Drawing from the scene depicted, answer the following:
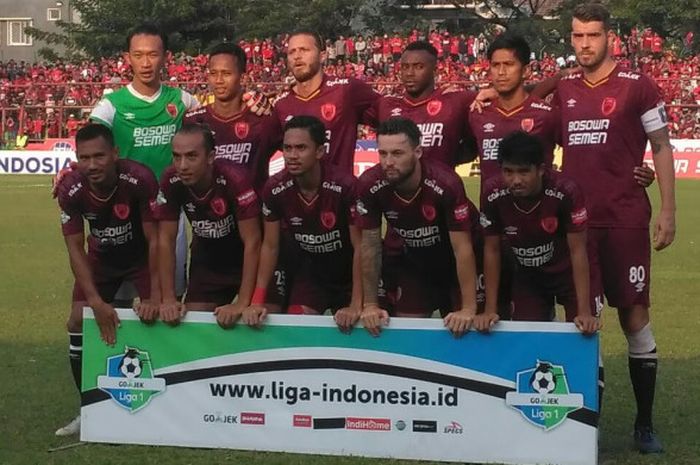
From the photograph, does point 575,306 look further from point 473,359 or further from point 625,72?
point 625,72

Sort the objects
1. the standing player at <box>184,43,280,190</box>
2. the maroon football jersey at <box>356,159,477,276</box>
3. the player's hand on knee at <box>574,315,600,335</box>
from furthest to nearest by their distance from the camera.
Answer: the standing player at <box>184,43,280,190</box> < the maroon football jersey at <box>356,159,477,276</box> < the player's hand on knee at <box>574,315,600,335</box>

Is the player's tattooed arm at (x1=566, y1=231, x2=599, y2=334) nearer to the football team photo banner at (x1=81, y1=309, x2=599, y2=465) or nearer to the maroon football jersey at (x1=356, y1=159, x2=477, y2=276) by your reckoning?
the football team photo banner at (x1=81, y1=309, x2=599, y2=465)

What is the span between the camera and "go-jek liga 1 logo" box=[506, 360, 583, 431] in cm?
618

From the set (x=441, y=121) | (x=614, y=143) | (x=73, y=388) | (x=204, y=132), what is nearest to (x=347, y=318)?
(x=204, y=132)

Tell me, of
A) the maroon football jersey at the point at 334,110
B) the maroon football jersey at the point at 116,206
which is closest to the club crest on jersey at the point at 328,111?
the maroon football jersey at the point at 334,110

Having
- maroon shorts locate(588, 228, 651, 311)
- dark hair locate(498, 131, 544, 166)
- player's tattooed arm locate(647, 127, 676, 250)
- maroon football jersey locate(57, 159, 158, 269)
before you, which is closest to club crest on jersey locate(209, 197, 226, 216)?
maroon football jersey locate(57, 159, 158, 269)

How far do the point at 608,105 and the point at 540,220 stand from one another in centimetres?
78

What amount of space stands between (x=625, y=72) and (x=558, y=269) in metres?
1.16

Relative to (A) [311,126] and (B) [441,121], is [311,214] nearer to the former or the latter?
(A) [311,126]

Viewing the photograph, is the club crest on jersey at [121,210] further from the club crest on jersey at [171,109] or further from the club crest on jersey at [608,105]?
the club crest on jersey at [608,105]

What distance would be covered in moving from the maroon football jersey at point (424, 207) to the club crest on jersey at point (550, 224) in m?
0.40

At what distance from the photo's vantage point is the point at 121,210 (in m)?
6.96

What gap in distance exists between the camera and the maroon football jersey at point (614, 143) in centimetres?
655

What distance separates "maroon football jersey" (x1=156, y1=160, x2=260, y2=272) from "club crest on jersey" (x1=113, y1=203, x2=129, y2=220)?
221mm
